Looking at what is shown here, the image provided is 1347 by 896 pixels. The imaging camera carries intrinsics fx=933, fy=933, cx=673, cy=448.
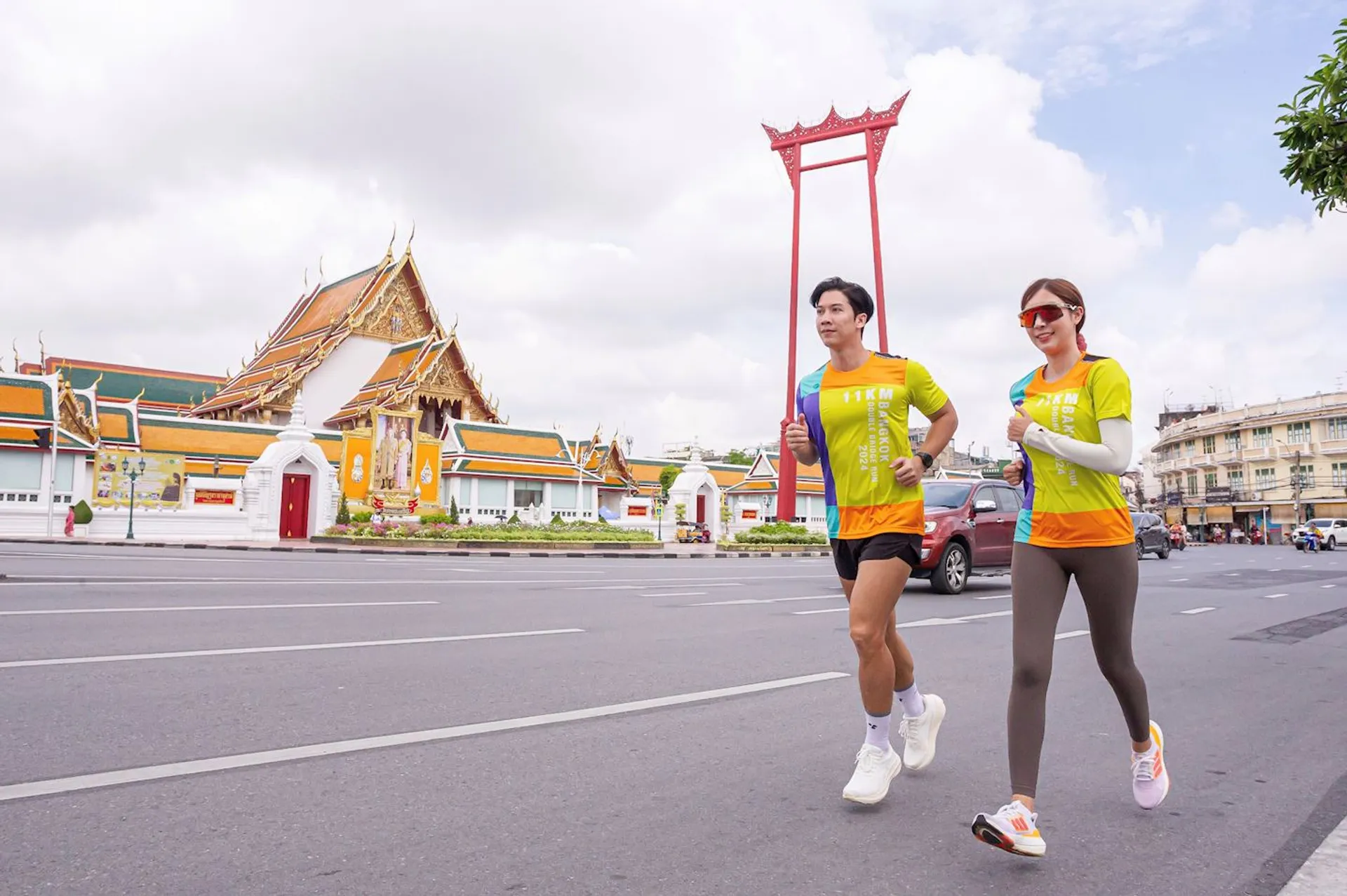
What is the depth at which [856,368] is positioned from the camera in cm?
371

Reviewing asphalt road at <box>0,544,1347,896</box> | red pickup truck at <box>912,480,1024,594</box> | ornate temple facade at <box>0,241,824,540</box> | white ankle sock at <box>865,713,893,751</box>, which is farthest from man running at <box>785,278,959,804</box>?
ornate temple facade at <box>0,241,824,540</box>

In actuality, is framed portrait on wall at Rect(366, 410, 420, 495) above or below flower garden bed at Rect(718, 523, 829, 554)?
above

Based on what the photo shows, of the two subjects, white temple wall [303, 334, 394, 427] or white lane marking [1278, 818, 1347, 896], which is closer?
white lane marking [1278, 818, 1347, 896]

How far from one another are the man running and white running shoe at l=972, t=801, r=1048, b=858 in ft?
1.79

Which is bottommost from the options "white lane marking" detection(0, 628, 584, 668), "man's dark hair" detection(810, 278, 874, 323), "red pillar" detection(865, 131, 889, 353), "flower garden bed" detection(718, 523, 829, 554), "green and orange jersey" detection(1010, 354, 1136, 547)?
"white lane marking" detection(0, 628, 584, 668)

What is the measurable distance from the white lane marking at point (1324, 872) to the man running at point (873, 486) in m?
1.21

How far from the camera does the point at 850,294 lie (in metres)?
3.66

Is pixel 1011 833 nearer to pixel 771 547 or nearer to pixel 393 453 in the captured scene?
pixel 771 547

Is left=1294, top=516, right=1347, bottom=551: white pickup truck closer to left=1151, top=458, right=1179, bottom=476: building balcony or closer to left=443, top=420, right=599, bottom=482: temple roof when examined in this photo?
left=443, top=420, right=599, bottom=482: temple roof

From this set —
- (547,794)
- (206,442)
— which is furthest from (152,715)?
(206,442)

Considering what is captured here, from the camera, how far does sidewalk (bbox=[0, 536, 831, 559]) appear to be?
25.4 meters

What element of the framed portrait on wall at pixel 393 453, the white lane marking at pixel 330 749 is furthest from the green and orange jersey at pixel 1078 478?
the framed portrait on wall at pixel 393 453

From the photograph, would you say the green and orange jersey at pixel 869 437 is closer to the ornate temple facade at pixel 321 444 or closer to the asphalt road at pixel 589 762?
the asphalt road at pixel 589 762

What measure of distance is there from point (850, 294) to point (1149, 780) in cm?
207
